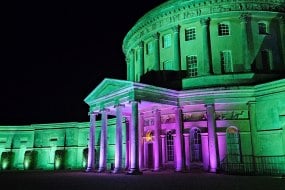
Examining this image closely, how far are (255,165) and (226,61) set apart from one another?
9137mm

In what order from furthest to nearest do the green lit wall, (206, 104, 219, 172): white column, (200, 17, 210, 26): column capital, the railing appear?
the green lit wall
(200, 17, 210, 26): column capital
(206, 104, 219, 172): white column
the railing

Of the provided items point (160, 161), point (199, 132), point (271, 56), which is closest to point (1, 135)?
point (160, 161)

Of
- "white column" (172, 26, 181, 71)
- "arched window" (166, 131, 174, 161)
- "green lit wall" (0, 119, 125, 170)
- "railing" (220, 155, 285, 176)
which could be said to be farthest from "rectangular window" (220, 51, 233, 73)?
"green lit wall" (0, 119, 125, 170)

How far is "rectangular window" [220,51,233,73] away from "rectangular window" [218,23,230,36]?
1709 millimetres

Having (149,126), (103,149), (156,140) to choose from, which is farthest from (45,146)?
(156,140)

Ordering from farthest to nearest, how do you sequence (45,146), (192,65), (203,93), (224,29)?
(45,146)
(192,65)
(224,29)
(203,93)

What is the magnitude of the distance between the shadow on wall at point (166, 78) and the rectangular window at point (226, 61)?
345 cm

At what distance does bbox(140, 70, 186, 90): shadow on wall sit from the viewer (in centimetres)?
2828

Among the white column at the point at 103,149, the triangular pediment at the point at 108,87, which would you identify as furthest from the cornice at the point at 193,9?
the white column at the point at 103,149

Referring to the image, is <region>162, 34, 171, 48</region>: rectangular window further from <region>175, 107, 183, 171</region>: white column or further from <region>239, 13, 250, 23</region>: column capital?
<region>175, 107, 183, 171</region>: white column

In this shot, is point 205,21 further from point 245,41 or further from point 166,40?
point 166,40

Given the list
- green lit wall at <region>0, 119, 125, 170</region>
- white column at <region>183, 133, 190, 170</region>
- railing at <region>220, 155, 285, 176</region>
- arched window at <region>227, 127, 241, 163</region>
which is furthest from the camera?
green lit wall at <region>0, 119, 125, 170</region>

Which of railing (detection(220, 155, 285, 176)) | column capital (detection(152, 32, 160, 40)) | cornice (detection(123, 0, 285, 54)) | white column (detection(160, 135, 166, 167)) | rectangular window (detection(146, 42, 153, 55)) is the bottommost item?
railing (detection(220, 155, 285, 176))

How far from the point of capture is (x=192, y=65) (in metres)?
28.6
